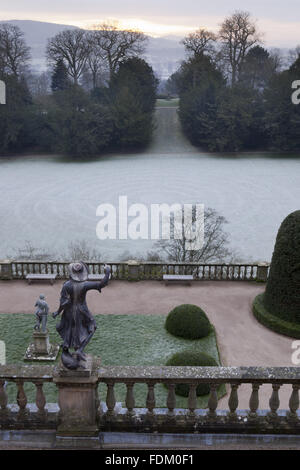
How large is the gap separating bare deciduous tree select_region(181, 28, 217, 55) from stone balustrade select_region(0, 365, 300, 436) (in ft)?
261

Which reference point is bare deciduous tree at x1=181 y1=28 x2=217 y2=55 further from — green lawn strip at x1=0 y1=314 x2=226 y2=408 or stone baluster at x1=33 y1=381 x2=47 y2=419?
stone baluster at x1=33 y1=381 x2=47 y2=419

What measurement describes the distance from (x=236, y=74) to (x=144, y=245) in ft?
192

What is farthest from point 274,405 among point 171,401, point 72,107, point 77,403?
point 72,107

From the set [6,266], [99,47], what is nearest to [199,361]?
[6,266]

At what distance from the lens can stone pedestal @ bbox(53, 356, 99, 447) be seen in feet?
25.3

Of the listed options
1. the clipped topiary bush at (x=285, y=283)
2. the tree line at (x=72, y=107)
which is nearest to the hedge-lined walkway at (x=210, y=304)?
the clipped topiary bush at (x=285, y=283)

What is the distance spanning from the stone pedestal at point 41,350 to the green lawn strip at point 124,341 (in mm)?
374

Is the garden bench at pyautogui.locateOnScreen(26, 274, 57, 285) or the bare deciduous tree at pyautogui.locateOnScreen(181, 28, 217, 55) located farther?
the bare deciduous tree at pyautogui.locateOnScreen(181, 28, 217, 55)

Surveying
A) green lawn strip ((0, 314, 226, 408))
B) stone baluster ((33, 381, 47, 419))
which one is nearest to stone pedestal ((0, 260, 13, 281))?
green lawn strip ((0, 314, 226, 408))

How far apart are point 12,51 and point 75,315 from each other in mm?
74621

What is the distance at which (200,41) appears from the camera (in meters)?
80.8

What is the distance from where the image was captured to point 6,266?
21.6 meters

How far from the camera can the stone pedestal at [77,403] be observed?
772 centimetres
